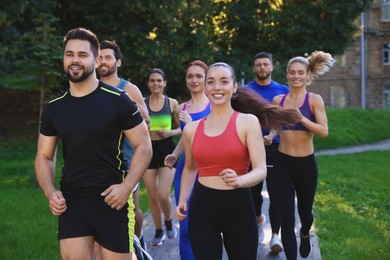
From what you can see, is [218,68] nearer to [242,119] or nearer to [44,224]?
[242,119]

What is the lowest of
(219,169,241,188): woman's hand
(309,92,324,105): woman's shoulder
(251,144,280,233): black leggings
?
(251,144,280,233): black leggings

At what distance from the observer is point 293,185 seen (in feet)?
21.7

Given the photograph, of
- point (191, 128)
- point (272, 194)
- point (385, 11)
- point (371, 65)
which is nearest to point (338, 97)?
point (371, 65)

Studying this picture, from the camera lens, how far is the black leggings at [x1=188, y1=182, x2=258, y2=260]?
4469 mm

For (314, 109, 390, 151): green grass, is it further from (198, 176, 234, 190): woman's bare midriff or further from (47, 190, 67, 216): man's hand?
(47, 190, 67, 216): man's hand

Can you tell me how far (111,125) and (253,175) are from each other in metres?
1.09

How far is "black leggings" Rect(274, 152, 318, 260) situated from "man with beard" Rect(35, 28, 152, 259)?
2.49 meters

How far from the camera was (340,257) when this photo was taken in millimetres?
7160

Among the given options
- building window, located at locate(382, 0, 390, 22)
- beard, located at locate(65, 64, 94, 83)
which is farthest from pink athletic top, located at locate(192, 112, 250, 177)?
building window, located at locate(382, 0, 390, 22)

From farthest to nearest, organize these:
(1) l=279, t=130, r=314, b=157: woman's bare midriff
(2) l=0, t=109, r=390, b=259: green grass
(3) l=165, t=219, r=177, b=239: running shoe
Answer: (3) l=165, t=219, r=177, b=239: running shoe
(2) l=0, t=109, r=390, b=259: green grass
(1) l=279, t=130, r=314, b=157: woman's bare midriff

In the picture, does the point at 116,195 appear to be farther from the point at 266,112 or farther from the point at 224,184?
the point at 266,112

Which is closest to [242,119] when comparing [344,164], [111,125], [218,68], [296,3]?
[218,68]

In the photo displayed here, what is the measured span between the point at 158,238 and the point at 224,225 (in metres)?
3.61

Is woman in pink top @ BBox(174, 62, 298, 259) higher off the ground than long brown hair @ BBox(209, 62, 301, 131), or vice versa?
long brown hair @ BBox(209, 62, 301, 131)
